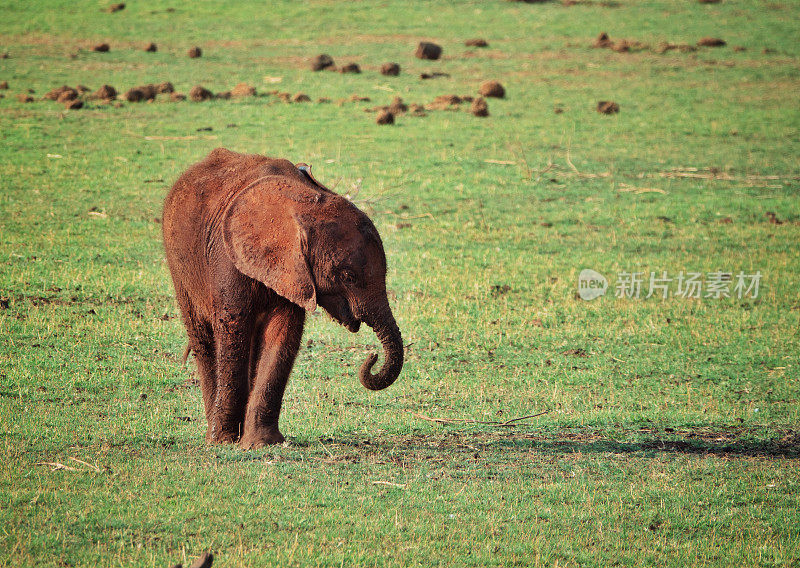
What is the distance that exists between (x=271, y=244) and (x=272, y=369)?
1.11 meters

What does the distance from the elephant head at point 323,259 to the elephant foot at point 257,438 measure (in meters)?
1.14

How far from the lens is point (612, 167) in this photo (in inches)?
982

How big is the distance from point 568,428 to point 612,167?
14.1m

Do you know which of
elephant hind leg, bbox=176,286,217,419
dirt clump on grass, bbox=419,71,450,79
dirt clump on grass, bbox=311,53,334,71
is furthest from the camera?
dirt clump on grass, bbox=311,53,334,71

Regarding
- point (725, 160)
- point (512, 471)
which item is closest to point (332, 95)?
point (725, 160)

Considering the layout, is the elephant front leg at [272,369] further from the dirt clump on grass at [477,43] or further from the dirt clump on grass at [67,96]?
the dirt clump on grass at [477,43]

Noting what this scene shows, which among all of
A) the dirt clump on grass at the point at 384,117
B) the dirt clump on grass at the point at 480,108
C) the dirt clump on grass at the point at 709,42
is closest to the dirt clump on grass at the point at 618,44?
the dirt clump on grass at the point at 709,42

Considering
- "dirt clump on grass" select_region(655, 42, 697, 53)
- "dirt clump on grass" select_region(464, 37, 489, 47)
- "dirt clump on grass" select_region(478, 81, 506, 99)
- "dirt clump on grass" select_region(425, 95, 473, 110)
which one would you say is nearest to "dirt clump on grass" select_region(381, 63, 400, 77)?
"dirt clump on grass" select_region(478, 81, 506, 99)

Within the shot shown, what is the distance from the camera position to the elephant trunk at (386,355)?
924cm

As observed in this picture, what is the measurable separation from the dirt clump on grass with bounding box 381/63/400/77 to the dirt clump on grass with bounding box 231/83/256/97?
185 inches

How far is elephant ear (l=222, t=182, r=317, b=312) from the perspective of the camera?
30.1 ft

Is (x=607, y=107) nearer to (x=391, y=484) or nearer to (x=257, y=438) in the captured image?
(x=257, y=438)

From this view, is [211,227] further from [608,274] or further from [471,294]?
[608,274]

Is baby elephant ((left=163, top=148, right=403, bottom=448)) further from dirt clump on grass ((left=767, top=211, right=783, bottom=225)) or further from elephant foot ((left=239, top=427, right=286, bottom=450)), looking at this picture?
dirt clump on grass ((left=767, top=211, right=783, bottom=225))
